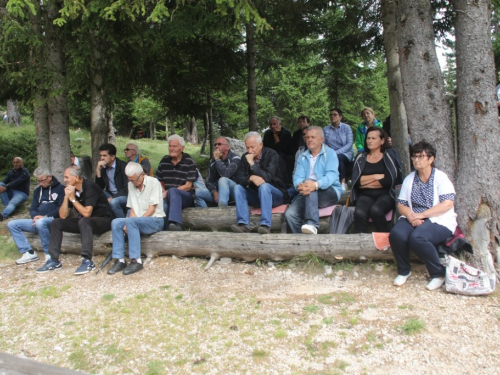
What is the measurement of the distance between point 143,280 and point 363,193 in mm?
3232

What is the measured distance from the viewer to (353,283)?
4930mm

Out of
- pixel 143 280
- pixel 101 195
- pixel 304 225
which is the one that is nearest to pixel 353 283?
pixel 304 225

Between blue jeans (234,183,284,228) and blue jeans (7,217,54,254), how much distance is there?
9.75ft

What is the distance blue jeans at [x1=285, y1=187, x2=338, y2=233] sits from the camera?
569 cm

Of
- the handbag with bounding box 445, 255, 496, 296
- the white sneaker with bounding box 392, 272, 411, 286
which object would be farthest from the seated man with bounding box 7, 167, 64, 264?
the handbag with bounding box 445, 255, 496, 296

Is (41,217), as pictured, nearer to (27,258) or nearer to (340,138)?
(27,258)

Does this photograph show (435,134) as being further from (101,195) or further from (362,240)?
(101,195)

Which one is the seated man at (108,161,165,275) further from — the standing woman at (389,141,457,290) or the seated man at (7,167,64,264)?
the standing woman at (389,141,457,290)

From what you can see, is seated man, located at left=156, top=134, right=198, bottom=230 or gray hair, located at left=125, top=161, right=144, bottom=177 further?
seated man, located at left=156, top=134, right=198, bottom=230

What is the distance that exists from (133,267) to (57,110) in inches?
158

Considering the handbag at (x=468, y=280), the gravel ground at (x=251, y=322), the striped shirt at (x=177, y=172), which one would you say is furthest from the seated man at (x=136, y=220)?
the handbag at (x=468, y=280)

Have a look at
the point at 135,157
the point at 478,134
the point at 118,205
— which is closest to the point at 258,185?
the point at 118,205

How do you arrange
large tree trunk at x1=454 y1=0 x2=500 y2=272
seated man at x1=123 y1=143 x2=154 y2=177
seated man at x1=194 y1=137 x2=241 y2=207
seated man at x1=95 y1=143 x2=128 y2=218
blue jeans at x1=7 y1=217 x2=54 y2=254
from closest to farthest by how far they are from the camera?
large tree trunk at x1=454 y1=0 x2=500 y2=272
blue jeans at x1=7 y1=217 x2=54 y2=254
seated man at x1=194 y1=137 x2=241 y2=207
seated man at x1=95 y1=143 x2=128 y2=218
seated man at x1=123 y1=143 x2=154 y2=177

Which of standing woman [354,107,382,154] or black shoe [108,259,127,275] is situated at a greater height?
standing woman [354,107,382,154]
